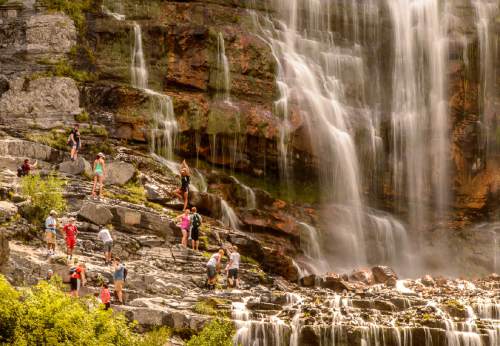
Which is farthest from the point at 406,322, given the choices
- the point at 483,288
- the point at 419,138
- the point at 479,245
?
the point at 419,138

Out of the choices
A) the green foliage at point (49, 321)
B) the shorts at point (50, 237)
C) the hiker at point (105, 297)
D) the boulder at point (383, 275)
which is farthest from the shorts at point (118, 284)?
the boulder at point (383, 275)

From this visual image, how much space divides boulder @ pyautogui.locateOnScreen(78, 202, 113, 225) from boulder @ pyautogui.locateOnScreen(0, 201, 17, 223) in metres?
2.68

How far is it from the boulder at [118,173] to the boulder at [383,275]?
1229 centimetres

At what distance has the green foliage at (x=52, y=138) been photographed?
1438 inches

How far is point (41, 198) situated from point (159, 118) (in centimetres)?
1592

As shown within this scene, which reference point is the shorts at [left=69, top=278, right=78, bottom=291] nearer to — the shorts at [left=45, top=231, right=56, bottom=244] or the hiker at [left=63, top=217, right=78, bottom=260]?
the hiker at [left=63, top=217, right=78, bottom=260]

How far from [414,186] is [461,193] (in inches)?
117

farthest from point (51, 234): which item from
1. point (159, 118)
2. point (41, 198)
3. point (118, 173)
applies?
point (159, 118)

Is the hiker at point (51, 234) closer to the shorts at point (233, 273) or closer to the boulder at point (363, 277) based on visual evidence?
A: the shorts at point (233, 273)

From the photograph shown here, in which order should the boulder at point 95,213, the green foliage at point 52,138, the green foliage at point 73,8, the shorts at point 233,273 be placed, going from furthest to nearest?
the green foliage at point 73,8 → the green foliage at point 52,138 → the boulder at point 95,213 → the shorts at point 233,273

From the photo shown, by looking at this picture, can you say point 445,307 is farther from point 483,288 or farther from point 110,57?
point 110,57

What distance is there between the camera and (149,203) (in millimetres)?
32781

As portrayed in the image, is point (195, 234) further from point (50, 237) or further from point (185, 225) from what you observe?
point (50, 237)

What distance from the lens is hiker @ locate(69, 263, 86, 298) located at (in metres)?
23.4
